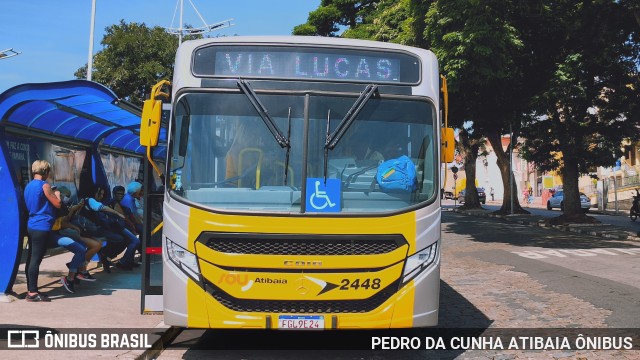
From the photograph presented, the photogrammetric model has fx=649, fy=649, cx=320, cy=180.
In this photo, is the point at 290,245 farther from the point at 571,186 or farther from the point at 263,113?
the point at 571,186

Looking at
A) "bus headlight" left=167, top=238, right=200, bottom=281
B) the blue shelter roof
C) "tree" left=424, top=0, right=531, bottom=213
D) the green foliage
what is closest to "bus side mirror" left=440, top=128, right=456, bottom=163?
"bus headlight" left=167, top=238, right=200, bottom=281

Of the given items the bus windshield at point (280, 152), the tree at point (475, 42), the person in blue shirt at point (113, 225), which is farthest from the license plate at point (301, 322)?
the tree at point (475, 42)

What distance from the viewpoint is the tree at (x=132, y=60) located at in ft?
101

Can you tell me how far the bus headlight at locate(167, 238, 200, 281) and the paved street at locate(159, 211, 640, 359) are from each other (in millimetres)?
1137

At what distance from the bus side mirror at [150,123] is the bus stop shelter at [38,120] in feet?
7.00

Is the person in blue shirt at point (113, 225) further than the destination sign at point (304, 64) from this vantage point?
Yes

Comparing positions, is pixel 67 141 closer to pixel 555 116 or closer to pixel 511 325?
pixel 511 325

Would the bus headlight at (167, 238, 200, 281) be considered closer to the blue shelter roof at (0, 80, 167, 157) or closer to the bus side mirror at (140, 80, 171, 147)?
the bus side mirror at (140, 80, 171, 147)

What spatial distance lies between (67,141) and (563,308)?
8.07m

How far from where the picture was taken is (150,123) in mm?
5914

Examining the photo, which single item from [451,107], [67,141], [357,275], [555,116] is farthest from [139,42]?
[357,275]

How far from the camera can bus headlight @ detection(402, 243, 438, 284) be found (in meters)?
5.57

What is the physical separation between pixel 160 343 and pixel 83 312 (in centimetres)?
162

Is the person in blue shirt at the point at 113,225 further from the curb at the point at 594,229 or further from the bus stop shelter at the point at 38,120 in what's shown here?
the curb at the point at 594,229
